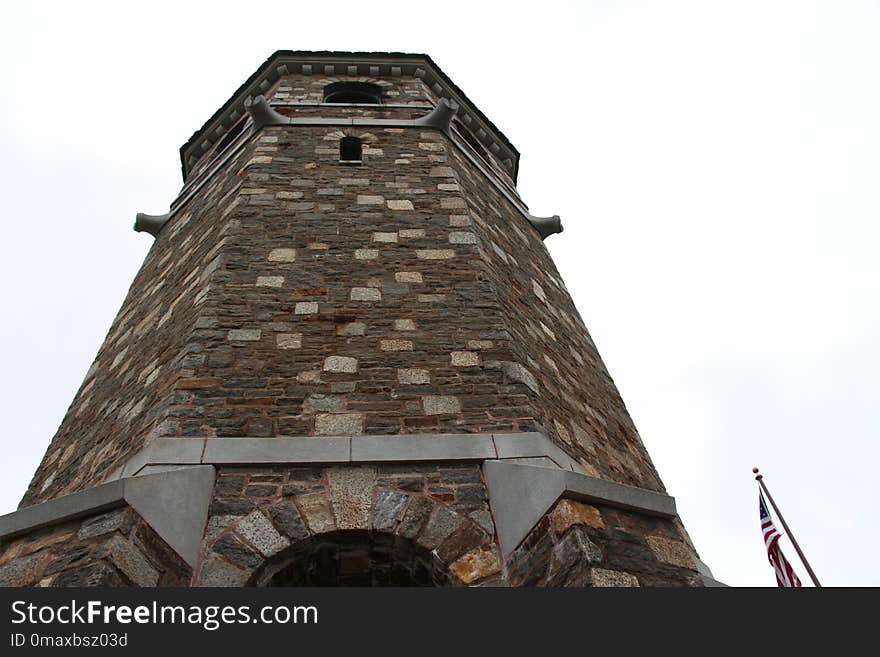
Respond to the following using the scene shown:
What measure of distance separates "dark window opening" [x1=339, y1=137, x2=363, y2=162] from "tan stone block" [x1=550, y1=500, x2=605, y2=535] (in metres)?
5.25

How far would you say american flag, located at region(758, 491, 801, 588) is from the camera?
7566mm

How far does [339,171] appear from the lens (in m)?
8.20

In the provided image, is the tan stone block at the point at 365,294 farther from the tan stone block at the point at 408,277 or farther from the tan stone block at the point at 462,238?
the tan stone block at the point at 462,238

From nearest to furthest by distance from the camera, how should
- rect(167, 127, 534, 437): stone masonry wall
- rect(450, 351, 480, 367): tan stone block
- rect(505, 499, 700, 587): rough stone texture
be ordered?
rect(505, 499, 700, 587): rough stone texture, rect(167, 127, 534, 437): stone masonry wall, rect(450, 351, 480, 367): tan stone block

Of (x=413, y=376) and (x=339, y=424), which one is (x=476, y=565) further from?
(x=413, y=376)

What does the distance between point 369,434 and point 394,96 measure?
7305 millimetres

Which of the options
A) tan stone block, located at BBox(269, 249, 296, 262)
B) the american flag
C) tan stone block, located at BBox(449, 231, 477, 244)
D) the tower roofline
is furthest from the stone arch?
the tower roofline

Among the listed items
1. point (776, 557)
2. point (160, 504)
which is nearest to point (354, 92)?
point (776, 557)

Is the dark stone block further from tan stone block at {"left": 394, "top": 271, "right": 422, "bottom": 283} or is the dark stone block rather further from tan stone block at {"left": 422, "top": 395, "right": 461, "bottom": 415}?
tan stone block at {"left": 394, "top": 271, "right": 422, "bottom": 283}

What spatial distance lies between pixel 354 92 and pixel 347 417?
7.51 m

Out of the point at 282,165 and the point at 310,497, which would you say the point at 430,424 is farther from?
the point at 282,165

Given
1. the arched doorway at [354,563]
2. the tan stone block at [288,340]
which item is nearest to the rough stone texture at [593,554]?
the arched doorway at [354,563]

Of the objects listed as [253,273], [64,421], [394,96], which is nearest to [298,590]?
[253,273]

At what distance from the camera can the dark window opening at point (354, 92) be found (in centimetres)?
1154
